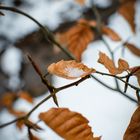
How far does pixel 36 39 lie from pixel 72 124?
206 centimetres

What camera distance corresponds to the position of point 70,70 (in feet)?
1.96

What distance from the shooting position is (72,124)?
0.64 m

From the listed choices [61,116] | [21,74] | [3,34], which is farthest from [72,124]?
[3,34]

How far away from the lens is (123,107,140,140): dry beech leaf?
1.93 ft

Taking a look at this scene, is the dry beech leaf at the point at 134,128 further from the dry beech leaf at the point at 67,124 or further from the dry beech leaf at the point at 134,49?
the dry beech leaf at the point at 134,49

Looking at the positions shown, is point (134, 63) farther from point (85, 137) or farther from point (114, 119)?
point (85, 137)

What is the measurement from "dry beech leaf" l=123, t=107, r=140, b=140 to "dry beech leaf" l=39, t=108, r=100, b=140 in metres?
0.07

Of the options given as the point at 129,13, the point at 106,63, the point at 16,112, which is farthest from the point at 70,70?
the point at 16,112

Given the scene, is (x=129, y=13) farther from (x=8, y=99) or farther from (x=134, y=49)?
(x=8, y=99)

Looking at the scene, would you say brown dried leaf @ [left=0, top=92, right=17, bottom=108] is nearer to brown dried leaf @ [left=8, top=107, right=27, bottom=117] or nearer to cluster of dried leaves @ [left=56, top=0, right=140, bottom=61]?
brown dried leaf @ [left=8, top=107, right=27, bottom=117]

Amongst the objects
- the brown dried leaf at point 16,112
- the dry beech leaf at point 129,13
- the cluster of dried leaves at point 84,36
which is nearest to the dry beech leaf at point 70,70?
the cluster of dried leaves at point 84,36

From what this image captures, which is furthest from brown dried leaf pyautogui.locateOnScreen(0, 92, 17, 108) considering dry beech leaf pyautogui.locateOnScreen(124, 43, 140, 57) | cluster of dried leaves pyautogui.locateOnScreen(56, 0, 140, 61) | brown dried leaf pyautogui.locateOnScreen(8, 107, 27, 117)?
dry beech leaf pyautogui.locateOnScreen(124, 43, 140, 57)

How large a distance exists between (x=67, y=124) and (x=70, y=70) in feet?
0.37

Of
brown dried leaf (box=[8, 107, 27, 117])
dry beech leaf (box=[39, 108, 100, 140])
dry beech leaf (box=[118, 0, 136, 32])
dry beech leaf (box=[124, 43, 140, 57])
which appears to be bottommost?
dry beech leaf (box=[39, 108, 100, 140])
